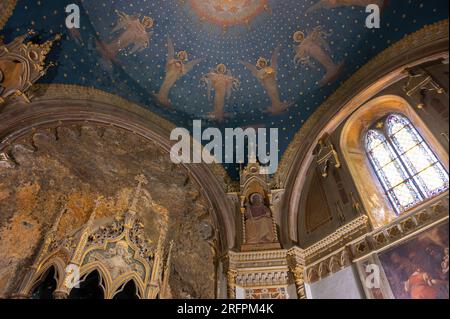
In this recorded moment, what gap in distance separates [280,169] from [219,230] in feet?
9.46

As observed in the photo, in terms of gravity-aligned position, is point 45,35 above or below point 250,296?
above

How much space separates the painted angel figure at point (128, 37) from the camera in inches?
409

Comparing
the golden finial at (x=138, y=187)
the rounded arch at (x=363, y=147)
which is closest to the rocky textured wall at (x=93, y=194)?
the golden finial at (x=138, y=187)

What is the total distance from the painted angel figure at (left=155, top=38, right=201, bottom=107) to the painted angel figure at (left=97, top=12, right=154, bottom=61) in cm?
85

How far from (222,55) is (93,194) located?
659 cm

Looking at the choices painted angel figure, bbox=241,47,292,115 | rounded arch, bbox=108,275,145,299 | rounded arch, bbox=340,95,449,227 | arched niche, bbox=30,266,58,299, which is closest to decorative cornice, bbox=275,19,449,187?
rounded arch, bbox=340,95,449,227

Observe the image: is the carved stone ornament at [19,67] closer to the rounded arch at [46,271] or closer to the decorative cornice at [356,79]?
the rounded arch at [46,271]

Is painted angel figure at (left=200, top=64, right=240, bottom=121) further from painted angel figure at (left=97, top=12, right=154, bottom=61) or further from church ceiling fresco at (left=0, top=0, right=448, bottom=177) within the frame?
painted angel figure at (left=97, top=12, right=154, bottom=61)

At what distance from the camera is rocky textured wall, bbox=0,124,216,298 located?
9.32 metres

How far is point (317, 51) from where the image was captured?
10.7 m

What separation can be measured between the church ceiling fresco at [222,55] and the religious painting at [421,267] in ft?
17.8

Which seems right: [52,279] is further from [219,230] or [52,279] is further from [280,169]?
[280,169]

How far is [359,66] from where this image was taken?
32.5 feet

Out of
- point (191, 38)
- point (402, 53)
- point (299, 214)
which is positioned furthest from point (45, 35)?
point (402, 53)
